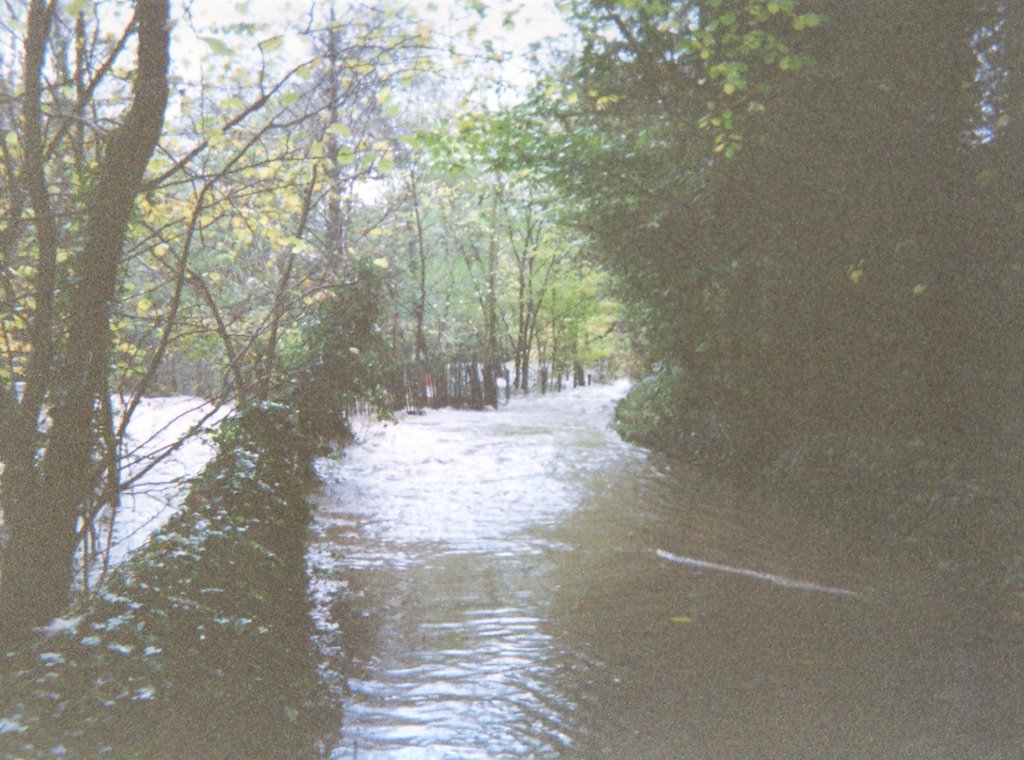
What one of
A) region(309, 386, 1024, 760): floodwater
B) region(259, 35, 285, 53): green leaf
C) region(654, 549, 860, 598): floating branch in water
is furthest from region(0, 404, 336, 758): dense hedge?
region(654, 549, 860, 598): floating branch in water

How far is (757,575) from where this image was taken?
22.1 ft

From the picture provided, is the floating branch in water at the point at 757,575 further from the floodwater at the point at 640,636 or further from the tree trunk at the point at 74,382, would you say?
the tree trunk at the point at 74,382

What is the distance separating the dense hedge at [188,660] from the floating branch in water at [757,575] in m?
3.59

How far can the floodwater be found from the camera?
397cm

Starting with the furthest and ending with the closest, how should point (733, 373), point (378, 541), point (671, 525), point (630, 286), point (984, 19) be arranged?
1. point (630, 286)
2. point (733, 373)
3. point (671, 525)
4. point (378, 541)
5. point (984, 19)

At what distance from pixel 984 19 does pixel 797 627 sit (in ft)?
19.3

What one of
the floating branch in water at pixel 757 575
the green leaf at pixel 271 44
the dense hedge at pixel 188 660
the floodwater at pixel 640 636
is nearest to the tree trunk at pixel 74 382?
the dense hedge at pixel 188 660

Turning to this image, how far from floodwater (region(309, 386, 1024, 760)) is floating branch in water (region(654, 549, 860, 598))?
30 mm

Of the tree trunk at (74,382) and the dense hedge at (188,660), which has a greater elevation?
the tree trunk at (74,382)

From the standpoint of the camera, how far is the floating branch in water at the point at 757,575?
632 cm

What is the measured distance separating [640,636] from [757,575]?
6.20 feet

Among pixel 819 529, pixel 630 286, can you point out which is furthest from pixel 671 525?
pixel 630 286

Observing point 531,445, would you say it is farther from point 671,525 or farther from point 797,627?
point 797,627

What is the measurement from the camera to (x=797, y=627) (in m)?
5.48
